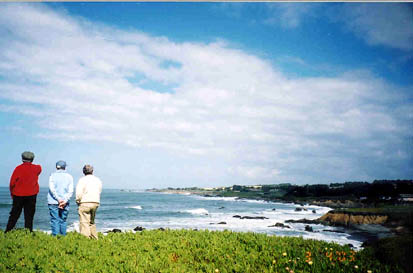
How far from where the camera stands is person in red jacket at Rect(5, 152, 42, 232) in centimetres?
891

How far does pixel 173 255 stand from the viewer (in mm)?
7516

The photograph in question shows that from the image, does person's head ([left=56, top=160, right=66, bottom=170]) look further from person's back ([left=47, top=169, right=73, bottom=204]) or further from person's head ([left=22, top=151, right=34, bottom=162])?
person's head ([left=22, top=151, right=34, bottom=162])

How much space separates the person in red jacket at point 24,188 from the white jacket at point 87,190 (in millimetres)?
1403

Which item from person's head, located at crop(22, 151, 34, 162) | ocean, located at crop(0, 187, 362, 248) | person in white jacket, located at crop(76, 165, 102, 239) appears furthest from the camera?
ocean, located at crop(0, 187, 362, 248)

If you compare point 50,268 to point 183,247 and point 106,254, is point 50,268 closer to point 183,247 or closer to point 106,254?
point 106,254

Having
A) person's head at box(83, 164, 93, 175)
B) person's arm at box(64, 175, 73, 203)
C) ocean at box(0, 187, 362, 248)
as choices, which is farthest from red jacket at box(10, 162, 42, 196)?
ocean at box(0, 187, 362, 248)

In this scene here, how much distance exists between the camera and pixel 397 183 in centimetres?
10125

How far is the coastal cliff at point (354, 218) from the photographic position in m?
37.6

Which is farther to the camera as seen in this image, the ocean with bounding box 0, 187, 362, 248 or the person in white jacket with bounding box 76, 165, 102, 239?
the ocean with bounding box 0, 187, 362, 248

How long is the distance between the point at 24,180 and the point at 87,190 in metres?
2.00

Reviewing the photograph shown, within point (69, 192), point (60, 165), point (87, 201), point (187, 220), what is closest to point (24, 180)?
point (60, 165)

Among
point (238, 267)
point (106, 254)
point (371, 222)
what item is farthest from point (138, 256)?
Result: point (371, 222)

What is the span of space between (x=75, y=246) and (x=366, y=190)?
116863 millimetres

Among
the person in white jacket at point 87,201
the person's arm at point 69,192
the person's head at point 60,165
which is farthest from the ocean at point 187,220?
the person's head at point 60,165
